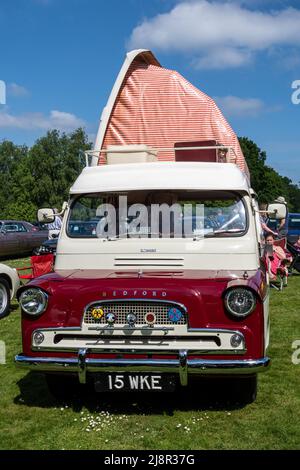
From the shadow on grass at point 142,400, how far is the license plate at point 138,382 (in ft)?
1.50

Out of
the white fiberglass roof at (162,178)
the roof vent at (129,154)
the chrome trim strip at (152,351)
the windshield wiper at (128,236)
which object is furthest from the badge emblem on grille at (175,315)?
the roof vent at (129,154)

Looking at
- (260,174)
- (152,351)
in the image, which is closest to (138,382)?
(152,351)

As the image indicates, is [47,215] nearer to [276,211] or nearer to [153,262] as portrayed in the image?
[153,262]

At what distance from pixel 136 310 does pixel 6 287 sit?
5643 millimetres

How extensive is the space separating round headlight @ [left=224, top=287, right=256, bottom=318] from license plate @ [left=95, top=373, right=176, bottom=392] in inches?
29.2

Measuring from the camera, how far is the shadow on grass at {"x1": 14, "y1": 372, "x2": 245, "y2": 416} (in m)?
5.16

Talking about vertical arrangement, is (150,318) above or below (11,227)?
below

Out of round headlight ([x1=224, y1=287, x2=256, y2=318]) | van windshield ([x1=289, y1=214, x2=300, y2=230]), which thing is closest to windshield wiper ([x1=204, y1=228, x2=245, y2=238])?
round headlight ([x1=224, y1=287, x2=256, y2=318])

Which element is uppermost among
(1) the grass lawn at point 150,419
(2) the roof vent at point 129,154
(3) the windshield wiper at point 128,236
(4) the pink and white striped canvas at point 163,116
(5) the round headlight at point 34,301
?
(4) the pink and white striped canvas at point 163,116

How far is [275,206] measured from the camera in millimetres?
6691

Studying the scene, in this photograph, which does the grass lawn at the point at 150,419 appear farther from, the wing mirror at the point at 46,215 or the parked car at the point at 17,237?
the parked car at the point at 17,237

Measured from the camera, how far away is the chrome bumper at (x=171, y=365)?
4.57m

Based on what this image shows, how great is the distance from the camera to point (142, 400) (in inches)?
212

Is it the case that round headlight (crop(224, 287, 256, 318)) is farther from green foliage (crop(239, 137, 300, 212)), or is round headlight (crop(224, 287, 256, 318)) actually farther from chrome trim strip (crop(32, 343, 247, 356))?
green foliage (crop(239, 137, 300, 212))
